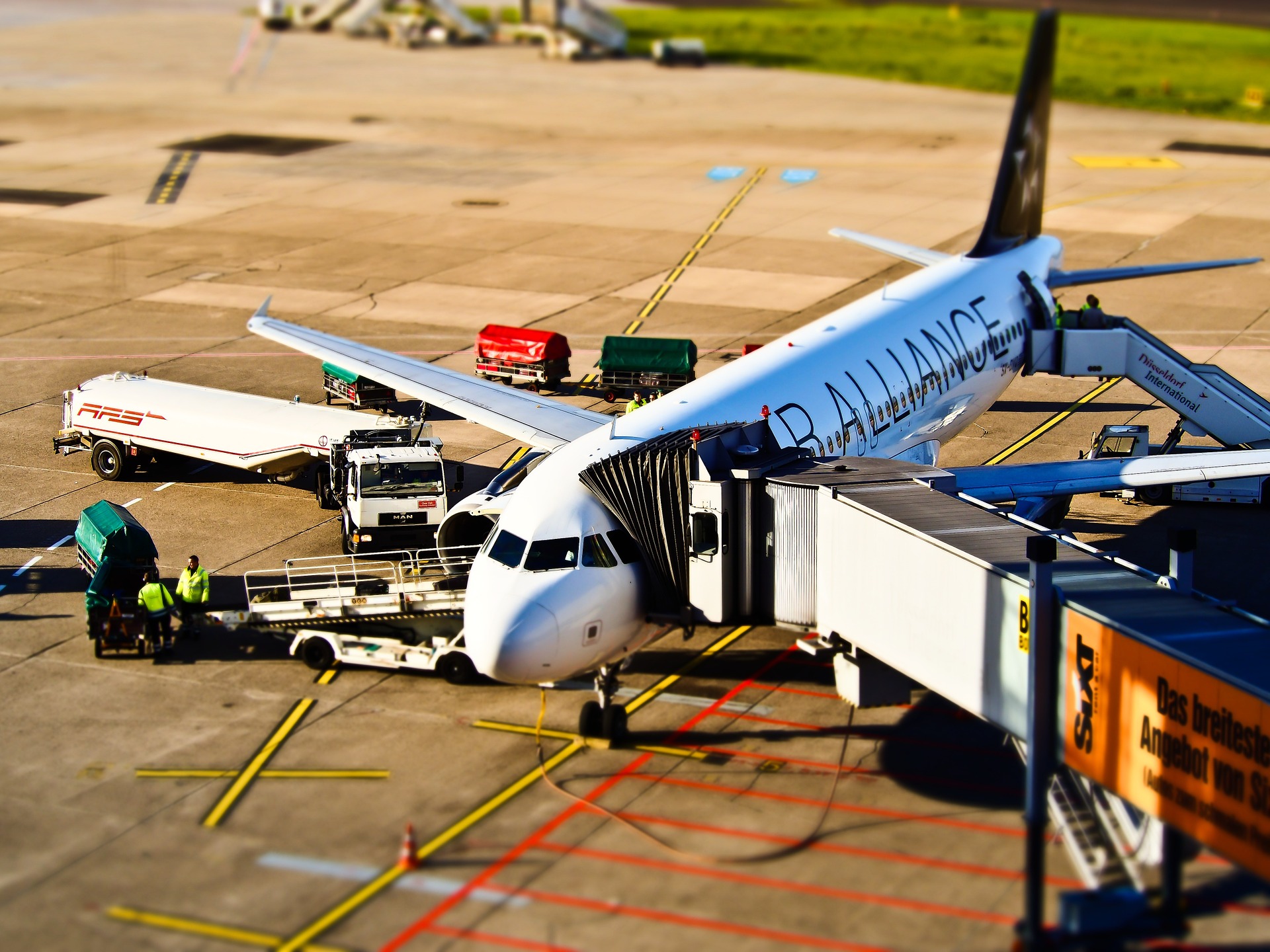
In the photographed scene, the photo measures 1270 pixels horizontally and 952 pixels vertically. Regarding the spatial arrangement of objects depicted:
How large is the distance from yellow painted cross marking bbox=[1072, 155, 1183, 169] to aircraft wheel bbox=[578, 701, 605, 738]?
69.2 m

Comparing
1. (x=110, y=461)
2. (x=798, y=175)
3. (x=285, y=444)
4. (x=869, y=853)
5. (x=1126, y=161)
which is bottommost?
(x=869, y=853)

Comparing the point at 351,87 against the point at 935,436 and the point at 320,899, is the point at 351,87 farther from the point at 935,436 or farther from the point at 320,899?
the point at 320,899

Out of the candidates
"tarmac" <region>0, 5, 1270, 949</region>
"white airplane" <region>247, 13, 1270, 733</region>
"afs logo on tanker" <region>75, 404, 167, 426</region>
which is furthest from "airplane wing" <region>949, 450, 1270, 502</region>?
"afs logo on tanker" <region>75, 404, 167, 426</region>

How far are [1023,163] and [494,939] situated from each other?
3296 cm

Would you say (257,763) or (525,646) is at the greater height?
(525,646)

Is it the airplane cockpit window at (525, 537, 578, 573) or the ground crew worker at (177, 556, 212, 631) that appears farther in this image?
the ground crew worker at (177, 556, 212, 631)

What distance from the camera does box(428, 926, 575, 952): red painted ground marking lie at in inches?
824

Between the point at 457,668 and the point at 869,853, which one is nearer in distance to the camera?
the point at 869,853

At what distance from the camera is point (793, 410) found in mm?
31969

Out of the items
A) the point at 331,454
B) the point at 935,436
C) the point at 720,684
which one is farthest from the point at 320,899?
the point at 935,436

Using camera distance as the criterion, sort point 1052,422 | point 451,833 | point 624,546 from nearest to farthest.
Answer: point 451,833
point 624,546
point 1052,422

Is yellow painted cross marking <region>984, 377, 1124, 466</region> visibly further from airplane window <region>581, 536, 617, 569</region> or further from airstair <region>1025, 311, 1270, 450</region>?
airplane window <region>581, 536, 617, 569</region>

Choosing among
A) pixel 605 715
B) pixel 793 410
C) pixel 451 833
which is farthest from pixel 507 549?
pixel 793 410

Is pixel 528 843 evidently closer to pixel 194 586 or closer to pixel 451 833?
pixel 451 833
